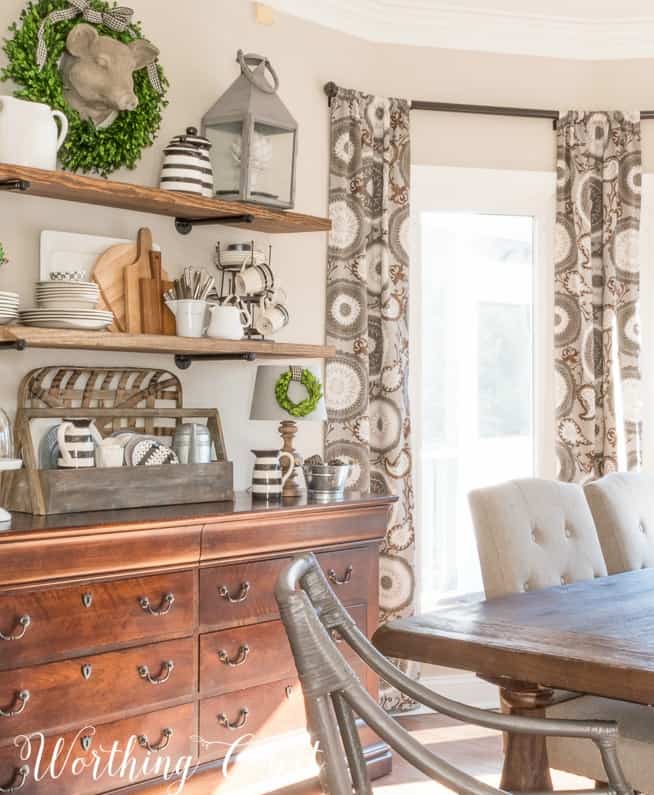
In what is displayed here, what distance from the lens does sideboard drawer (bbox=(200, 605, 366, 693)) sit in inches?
121

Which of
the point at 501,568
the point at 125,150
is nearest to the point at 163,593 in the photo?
the point at 501,568

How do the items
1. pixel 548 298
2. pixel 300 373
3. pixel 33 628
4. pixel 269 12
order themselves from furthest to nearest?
pixel 548 298, pixel 269 12, pixel 300 373, pixel 33 628

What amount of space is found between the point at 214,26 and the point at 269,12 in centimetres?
28

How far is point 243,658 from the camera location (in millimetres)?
3164

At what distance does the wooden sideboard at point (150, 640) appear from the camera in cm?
265

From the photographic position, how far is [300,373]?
144 inches

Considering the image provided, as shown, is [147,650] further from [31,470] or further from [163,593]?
[31,470]

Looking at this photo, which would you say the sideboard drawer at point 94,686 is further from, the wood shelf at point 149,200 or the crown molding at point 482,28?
the crown molding at point 482,28

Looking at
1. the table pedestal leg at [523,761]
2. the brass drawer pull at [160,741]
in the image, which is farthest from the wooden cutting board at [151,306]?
the table pedestal leg at [523,761]

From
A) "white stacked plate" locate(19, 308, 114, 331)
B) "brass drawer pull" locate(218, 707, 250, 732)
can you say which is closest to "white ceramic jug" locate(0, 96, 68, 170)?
"white stacked plate" locate(19, 308, 114, 331)

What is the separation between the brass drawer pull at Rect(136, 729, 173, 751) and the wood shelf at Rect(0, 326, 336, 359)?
1.06m

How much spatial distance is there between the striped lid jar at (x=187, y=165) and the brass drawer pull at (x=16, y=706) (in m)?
1.59

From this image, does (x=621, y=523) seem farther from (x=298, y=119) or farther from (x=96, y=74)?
(x=96, y=74)

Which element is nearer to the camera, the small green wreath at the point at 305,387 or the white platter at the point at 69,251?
the white platter at the point at 69,251
